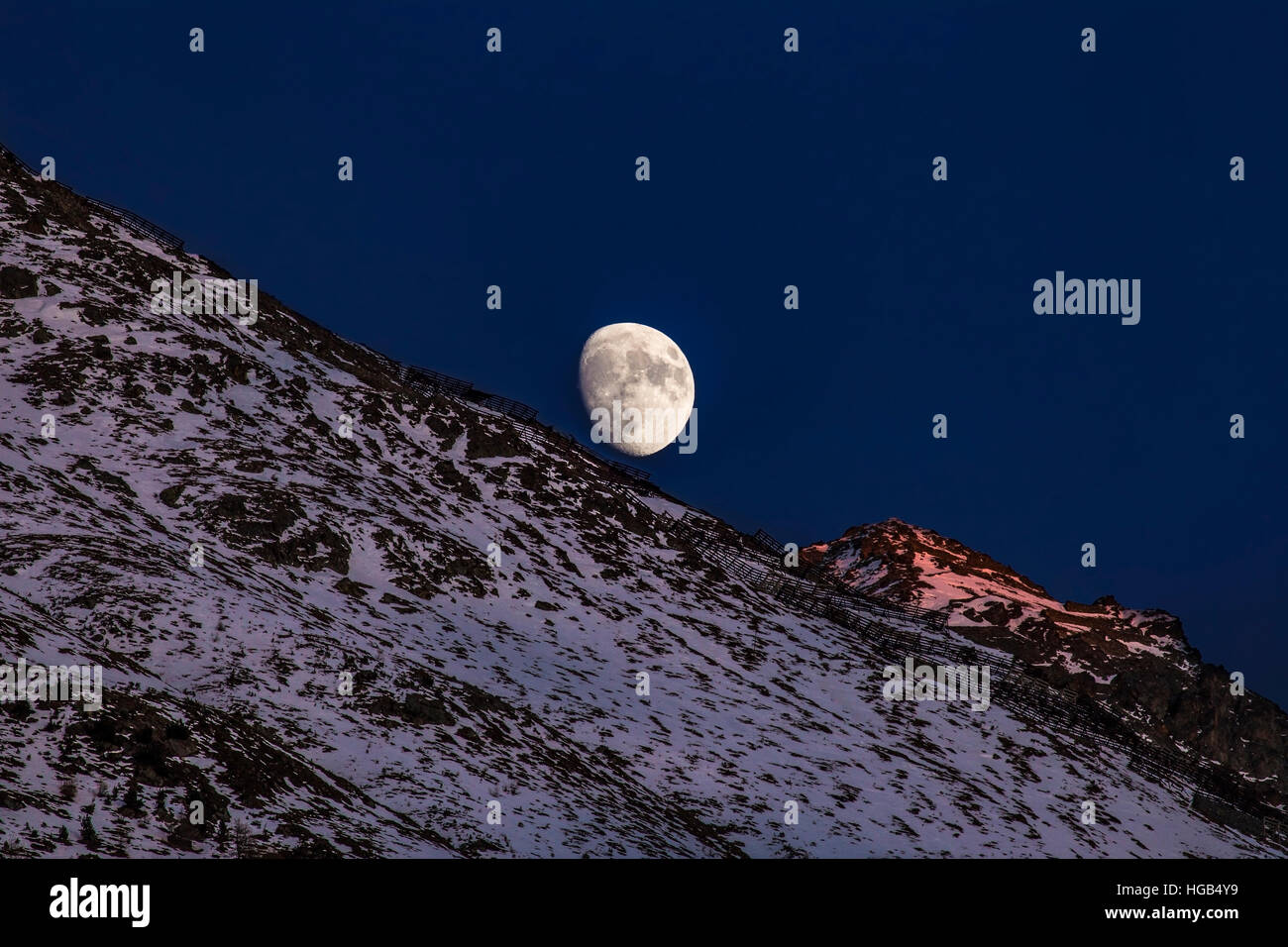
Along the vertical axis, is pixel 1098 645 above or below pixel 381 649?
below

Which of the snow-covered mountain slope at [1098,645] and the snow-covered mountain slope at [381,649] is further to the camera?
the snow-covered mountain slope at [1098,645]

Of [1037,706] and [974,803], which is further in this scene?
[1037,706]

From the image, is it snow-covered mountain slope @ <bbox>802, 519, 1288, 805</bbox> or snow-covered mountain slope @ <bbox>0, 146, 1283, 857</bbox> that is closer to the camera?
snow-covered mountain slope @ <bbox>0, 146, 1283, 857</bbox>

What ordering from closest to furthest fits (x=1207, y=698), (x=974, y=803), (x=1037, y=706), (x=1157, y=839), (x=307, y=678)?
1. (x=307, y=678)
2. (x=974, y=803)
3. (x=1157, y=839)
4. (x=1037, y=706)
5. (x=1207, y=698)

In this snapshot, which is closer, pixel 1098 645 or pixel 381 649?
pixel 381 649

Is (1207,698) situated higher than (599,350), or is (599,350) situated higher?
(599,350)

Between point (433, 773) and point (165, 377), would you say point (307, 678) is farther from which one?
point (165, 377)
